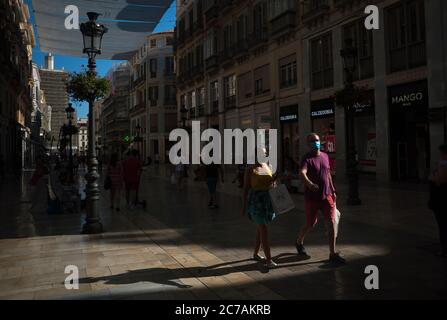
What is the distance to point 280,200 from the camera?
5.62 metres

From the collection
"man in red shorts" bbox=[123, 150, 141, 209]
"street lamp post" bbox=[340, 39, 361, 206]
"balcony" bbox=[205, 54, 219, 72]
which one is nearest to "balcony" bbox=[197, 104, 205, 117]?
"balcony" bbox=[205, 54, 219, 72]

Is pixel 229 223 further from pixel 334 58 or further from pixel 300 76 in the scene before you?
pixel 300 76

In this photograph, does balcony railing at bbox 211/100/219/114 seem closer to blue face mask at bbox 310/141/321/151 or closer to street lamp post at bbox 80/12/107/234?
street lamp post at bbox 80/12/107/234

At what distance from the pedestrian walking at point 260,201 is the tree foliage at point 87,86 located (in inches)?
220

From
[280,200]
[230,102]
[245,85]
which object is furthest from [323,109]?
[280,200]

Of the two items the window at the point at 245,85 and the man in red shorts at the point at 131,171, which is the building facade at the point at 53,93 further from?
the man in red shorts at the point at 131,171

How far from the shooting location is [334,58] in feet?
68.6

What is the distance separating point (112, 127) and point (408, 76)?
87885mm

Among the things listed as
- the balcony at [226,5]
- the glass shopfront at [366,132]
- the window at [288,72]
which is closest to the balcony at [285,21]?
the window at [288,72]

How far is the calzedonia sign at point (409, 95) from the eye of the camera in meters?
16.4

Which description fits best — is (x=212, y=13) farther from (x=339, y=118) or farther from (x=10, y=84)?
(x=10, y=84)

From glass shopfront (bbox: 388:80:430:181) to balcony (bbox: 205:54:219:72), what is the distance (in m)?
18.4

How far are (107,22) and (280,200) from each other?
10.5 metres
